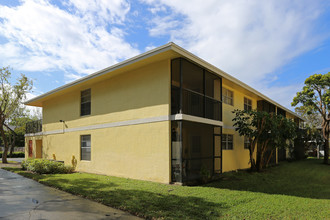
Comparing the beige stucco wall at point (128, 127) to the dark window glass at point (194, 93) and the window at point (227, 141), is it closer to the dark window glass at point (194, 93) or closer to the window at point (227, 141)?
the dark window glass at point (194, 93)

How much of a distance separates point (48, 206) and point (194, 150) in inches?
345

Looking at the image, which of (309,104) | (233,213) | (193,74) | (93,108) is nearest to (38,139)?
(93,108)

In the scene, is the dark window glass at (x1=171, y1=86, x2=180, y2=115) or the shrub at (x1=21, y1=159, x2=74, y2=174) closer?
the dark window glass at (x1=171, y1=86, x2=180, y2=115)

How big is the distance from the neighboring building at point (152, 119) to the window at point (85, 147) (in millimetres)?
59

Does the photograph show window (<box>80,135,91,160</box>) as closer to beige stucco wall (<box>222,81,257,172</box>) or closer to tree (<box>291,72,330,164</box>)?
beige stucco wall (<box>222,81,257,172</box>)

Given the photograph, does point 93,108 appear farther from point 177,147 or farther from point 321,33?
point 321,33

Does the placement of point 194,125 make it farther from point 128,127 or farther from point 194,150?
point 128,127

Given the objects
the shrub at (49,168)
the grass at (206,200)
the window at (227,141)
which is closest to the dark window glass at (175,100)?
the grass at (206,200)

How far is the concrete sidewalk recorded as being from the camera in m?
5.83

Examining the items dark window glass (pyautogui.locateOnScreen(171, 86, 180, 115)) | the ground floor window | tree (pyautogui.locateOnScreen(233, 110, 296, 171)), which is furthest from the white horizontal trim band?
tree (pyautogui.locateOnScreen(233, 110, 296, 171))

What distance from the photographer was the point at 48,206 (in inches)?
264

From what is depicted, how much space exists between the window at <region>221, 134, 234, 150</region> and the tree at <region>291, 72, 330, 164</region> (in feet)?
34.6

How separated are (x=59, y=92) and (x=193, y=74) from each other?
9.27 metres

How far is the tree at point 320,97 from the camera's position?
20.2 m
